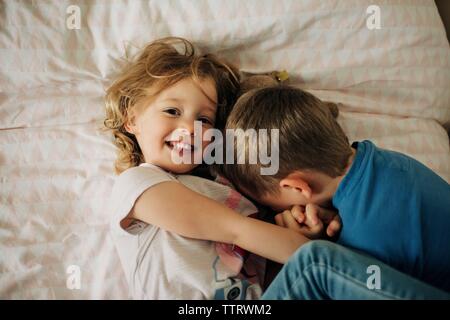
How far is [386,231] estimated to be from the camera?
2.63 ft

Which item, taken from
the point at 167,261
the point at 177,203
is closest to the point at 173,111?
the point at 177,203

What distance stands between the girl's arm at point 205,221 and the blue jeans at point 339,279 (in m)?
0.09

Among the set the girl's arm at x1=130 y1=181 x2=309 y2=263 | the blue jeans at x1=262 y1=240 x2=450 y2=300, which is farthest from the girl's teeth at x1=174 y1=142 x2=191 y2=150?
the blue jeans at x1=262 y1=240 x2=450 y2=300

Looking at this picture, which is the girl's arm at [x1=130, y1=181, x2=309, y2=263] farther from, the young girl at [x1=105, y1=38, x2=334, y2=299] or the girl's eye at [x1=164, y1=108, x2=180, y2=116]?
the girl's eye at [x1=164, y1=108, x2=180, y2=116]

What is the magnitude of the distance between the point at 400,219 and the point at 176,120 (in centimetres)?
48

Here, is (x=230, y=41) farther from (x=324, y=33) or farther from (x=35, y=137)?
(x=35, y=137)

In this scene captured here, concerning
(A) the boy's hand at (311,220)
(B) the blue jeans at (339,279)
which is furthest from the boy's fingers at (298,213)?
(B) the blue jeans at (339,279)

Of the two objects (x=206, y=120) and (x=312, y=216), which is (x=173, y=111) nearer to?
(x=206, y=120)

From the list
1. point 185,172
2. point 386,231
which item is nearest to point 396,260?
point 386,231

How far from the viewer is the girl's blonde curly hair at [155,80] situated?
977mm

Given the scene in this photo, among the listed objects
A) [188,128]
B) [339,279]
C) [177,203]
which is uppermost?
[188,128]

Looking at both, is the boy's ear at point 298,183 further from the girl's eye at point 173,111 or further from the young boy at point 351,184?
the girl's eye at point 173,111

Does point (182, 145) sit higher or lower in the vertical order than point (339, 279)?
higher

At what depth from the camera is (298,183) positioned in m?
0.86
